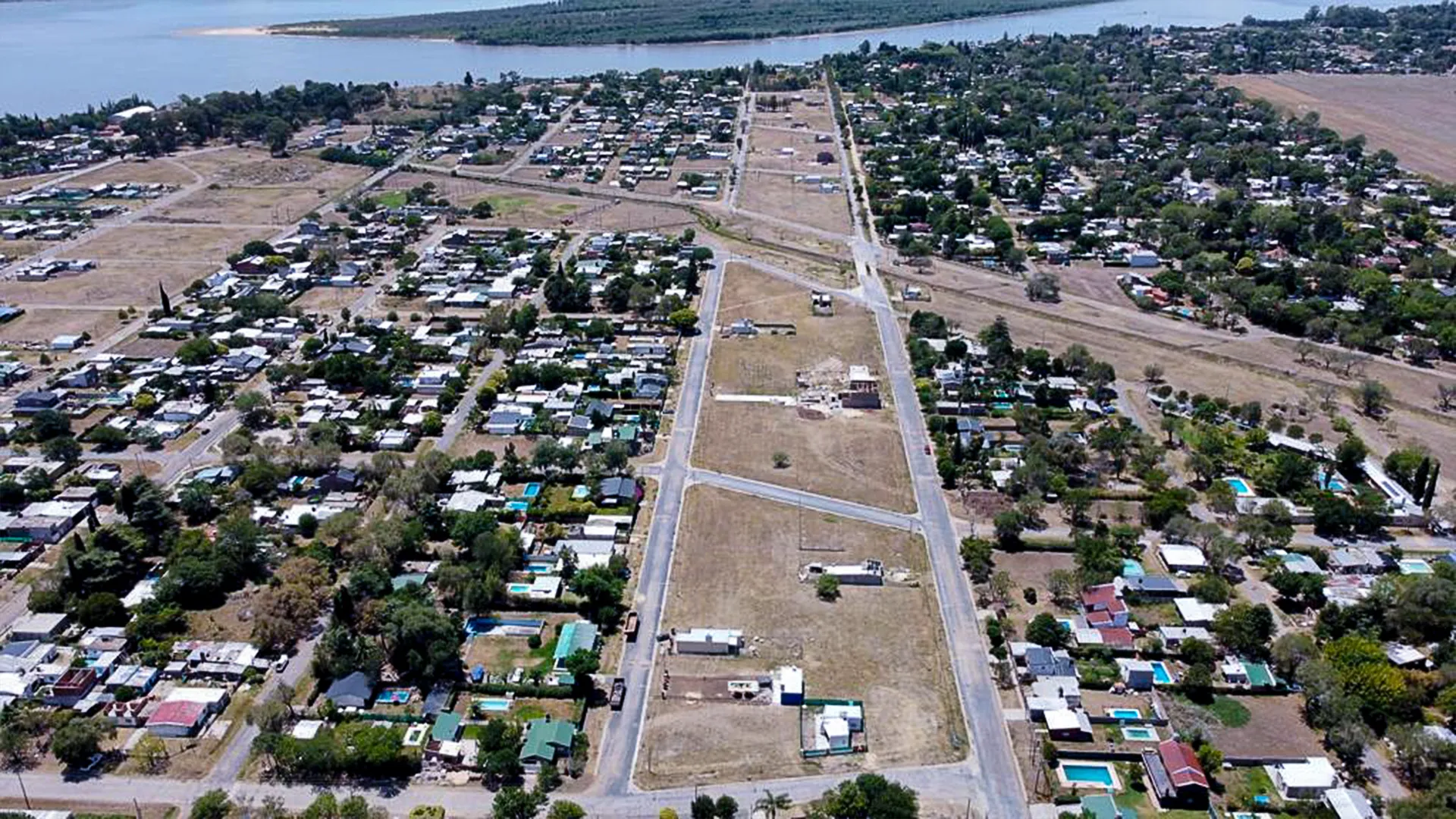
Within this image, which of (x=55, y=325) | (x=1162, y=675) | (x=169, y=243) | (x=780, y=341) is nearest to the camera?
(x=1162, y=675)

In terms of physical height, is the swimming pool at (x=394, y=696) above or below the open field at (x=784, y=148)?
below

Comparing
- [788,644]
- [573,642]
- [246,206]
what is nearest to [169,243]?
[246,206]

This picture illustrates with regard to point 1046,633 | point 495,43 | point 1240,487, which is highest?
point 495,43

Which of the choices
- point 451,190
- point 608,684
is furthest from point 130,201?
point 608,684

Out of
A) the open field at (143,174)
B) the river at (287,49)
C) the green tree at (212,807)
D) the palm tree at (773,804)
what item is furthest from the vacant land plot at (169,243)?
the palm tree at (773,804)

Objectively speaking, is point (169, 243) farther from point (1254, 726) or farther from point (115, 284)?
point (1254, 726)

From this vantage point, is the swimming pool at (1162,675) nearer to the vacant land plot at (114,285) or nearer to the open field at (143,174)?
the vacant land plot at (114,285)

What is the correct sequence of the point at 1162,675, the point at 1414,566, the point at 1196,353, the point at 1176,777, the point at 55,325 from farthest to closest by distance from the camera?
the point at 55,325, the point at 1196,353, the point at 1414,566, the point at 1162,675, the point at 1176,777

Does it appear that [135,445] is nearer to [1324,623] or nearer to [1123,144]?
[1324,623]
